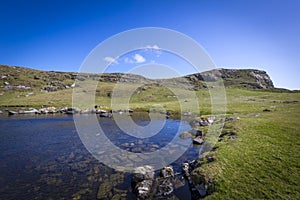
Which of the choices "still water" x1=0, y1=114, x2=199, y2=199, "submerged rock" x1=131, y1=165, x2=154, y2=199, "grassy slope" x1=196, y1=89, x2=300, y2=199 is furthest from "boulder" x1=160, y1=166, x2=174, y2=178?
"grassy slope" x1=196, y1=89, x2=300, y2=199

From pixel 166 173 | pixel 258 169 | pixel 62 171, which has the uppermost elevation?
pixel 258 169

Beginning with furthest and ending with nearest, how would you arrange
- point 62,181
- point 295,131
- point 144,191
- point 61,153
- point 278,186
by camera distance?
1. point 61,153
2. point 295,131
3. point 62,181
4. point 144,191
5. point 278,186

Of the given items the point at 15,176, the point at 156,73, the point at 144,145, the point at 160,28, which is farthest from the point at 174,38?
the point at 15,176

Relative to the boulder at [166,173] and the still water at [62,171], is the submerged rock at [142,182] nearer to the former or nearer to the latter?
the still water at [62,171]

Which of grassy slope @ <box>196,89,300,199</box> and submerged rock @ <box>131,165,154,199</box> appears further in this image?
submerged rock @ <box>131,165,154,199</box>

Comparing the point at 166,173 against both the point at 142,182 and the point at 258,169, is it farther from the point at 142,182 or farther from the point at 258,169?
the point at 258,169

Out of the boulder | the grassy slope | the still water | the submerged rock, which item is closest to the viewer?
the grassy slope

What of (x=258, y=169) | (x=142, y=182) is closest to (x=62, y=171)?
(x=142, y=182)

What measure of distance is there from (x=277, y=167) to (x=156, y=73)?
101ft

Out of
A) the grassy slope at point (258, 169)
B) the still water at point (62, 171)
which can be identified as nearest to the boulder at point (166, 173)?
the still water at point (62, 171)

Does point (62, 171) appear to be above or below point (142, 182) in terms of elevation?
below

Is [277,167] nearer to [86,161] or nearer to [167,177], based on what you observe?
[167,177]

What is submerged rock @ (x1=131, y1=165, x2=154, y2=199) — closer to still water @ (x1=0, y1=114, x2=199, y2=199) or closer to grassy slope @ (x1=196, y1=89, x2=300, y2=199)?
still water @ (x1=0, y1=114, x2=199, y2=199)

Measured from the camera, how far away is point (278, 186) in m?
12.3
